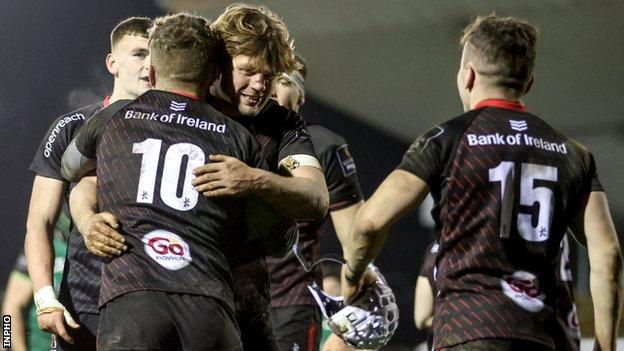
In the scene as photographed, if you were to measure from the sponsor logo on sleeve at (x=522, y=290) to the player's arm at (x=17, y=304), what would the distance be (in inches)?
103

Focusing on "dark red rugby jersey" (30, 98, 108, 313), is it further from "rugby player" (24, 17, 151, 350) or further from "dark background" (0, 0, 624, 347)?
"dark background" (0, 0, 624, 347)

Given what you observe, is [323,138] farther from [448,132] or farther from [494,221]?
[494,221]

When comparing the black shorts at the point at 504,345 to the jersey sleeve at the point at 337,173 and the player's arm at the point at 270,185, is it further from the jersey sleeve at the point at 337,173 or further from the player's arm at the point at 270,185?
the jersey sleeve at the point at 337,173

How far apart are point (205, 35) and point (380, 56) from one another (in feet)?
12.6

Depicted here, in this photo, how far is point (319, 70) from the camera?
6.38 metres

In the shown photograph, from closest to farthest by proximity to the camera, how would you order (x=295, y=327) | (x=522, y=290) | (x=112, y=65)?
1. (x=522, y=290)
2. (x=112, y=65)
3. (x=295, y=327)

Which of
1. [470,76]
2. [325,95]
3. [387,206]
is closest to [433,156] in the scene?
[387,206]

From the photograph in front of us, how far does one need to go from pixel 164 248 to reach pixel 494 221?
81 cm

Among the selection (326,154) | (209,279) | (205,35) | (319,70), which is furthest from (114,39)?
(319,70)

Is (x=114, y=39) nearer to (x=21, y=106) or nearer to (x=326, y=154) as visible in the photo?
(x=326, y=154)

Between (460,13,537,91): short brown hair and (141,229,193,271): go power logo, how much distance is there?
3.05 feet

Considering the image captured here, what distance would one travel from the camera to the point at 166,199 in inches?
96.2

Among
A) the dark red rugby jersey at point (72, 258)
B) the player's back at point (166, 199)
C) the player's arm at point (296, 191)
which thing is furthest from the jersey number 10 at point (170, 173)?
the dark red rugby jersey at point (72, 258)

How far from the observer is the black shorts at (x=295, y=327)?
3.91 metres
